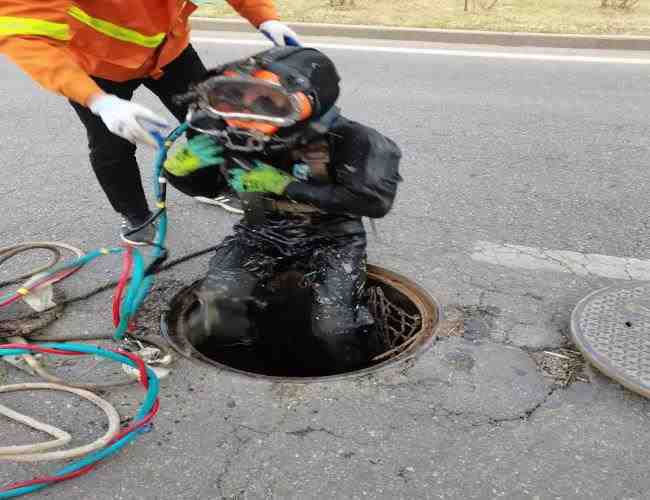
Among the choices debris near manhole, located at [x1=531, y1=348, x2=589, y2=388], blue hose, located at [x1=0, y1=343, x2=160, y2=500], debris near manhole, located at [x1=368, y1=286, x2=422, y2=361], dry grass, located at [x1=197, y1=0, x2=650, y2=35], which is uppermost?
blue hose, located at [x1=0, y1=343, x2=160, y2=500]

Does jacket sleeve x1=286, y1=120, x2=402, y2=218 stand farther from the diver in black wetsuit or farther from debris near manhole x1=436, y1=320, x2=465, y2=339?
debris near manhole x1=436, y1=320, x2=465, y2=339

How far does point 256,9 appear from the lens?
3.09m

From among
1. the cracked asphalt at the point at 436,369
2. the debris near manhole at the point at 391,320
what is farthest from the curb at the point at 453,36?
the debris near manhole at the point at 391,320

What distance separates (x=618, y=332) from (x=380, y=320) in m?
0.93

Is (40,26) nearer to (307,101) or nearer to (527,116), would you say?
(307,101)

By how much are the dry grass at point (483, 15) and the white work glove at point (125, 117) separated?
644 cm

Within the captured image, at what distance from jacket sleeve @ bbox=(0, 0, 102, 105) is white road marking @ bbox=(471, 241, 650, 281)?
1.90 meters

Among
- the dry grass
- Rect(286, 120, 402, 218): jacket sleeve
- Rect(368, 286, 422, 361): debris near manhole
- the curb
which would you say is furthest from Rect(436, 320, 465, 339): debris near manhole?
the dry grass

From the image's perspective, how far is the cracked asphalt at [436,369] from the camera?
204 centimetres

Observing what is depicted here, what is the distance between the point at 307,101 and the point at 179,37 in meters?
1.21

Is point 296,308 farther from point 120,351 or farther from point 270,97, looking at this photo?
point 270,97

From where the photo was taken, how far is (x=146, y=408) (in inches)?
88.0

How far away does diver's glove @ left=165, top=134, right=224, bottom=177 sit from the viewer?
2477mm

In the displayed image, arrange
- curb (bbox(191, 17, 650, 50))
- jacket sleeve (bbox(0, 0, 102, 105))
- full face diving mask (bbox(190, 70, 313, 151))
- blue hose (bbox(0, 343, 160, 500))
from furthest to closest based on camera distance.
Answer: curb (bbox(191, 17, 650, 50))
jacket sleeve (bbox(0, 0, 102, 105))
full face diving mask (bbox(190, 70, 313, 151))
blue hose (bbox(0, 343, 160, 500))
